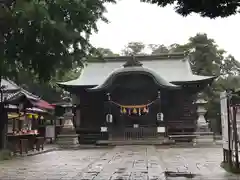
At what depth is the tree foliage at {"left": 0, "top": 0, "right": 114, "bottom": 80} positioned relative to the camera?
888 centimetres

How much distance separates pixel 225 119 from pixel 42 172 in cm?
557

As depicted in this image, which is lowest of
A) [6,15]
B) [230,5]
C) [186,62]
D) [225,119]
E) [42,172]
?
[42,172]

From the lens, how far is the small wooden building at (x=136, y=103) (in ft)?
88.0

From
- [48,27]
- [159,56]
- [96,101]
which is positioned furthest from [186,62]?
[48,27]

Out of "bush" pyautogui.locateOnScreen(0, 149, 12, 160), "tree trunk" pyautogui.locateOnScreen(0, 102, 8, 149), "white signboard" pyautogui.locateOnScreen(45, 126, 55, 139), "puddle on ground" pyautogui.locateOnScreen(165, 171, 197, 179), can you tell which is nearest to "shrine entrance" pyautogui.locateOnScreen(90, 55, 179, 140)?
"white signboard" pyautogui.locateOnScreen(45, 126, 55, 139)

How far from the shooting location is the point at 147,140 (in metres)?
26.0

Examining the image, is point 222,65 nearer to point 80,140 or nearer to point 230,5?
point 80,140

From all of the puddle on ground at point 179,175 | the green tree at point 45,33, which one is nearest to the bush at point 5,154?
the green tree at point 45,33

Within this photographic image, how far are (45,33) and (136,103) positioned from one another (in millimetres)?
18715

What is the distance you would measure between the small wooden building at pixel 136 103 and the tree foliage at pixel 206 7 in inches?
779

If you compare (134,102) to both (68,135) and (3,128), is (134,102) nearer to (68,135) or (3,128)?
(68,135)

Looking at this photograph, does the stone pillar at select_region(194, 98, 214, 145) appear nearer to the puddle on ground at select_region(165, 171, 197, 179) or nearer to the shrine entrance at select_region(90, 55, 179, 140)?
the shrine entrance at select_region(90, 55, 179, 140)

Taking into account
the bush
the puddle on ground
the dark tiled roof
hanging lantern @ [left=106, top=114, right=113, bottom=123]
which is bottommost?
the puddle on ground

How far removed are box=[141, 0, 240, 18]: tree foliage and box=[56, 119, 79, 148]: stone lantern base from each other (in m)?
19.8
